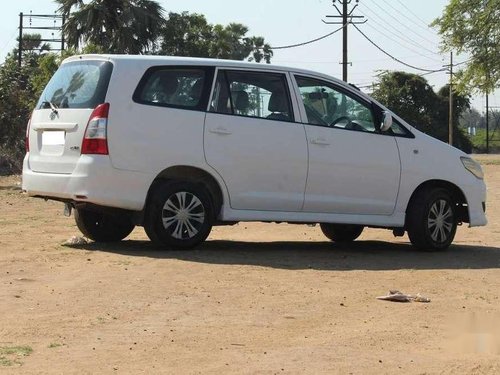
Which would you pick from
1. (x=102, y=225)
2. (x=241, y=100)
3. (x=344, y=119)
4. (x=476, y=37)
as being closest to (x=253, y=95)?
(x=241, y=100)

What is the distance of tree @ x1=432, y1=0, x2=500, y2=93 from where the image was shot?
174 ft

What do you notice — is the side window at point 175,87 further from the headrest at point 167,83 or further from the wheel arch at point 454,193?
the wheel arch at point 454,193

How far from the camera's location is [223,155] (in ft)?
34.7

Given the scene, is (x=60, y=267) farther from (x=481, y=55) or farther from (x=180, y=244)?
(x=481, y=55)

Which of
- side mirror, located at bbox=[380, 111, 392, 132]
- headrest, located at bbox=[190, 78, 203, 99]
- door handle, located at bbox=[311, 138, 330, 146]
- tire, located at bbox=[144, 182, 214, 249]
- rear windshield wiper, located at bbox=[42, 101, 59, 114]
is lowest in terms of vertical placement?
tire, located at bbox=[144, 182, 214, 249]

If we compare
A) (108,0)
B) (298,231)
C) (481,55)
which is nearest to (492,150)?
(481,55)

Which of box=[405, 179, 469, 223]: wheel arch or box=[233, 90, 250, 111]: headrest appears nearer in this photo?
box=[233, 90, 250, 111]: headrest

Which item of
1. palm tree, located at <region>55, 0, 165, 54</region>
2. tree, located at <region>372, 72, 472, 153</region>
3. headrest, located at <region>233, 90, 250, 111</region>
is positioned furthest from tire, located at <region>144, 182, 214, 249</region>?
tree, located at <region>372, 72, 472, 153</region>

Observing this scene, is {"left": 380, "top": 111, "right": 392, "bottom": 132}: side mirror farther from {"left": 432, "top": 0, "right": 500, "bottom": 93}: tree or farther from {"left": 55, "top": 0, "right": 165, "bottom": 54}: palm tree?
{"left": 432, "top": 0, "right": 500, "bottom": 93}: tree

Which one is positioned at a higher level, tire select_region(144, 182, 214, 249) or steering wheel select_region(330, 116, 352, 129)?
steering wheel select_region(330, 116, 352, 129)

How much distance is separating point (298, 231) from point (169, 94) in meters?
4.26

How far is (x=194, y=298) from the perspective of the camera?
814 centimetres

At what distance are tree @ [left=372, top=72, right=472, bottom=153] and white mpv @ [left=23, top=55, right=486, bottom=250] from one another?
2333 inches

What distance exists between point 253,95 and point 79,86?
181 cm
